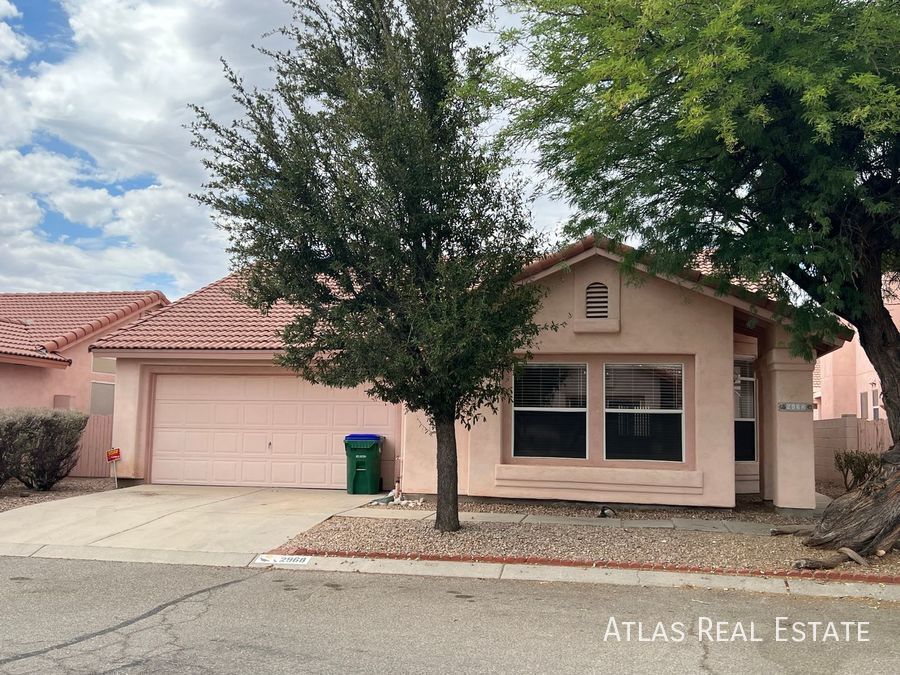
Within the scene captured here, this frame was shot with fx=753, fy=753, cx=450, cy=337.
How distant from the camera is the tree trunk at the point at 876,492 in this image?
8867mm

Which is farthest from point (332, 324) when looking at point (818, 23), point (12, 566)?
point (818, 23)

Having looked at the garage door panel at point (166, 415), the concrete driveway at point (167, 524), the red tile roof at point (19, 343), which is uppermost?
the red tile roof at point (19, 343)

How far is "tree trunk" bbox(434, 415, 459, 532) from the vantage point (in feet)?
33.3

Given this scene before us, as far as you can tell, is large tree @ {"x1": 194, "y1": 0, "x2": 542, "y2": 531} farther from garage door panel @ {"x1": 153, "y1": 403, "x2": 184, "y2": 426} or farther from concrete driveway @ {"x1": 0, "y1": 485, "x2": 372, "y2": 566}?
garage door panel @ {"x1": 153, "y1": 403, "x2": 184, "y2": 426}

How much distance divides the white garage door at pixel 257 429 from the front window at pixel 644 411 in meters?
4.33

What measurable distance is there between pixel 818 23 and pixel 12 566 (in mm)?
10755

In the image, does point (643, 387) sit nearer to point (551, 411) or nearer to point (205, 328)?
point (551, 411)

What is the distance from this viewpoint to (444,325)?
8531mm

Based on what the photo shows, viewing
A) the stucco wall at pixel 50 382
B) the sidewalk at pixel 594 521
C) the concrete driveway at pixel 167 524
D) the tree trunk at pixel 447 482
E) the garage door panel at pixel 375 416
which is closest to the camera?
the concrete driveway at pixel 167 524

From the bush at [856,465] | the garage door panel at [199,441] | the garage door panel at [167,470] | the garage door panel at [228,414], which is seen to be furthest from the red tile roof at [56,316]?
the bush at [856,465]

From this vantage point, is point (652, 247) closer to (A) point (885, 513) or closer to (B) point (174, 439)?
(A) point (885, 513)

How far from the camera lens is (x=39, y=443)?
1374 centimetres

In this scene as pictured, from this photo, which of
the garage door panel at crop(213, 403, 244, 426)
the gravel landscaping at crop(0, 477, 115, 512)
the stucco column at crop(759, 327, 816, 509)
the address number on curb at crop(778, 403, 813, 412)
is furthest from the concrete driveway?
the address number on curb at crop(778, 403, 813, 412)

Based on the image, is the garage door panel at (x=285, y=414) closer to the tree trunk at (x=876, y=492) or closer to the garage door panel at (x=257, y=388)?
the garage door panel at (x=257, y=388)
